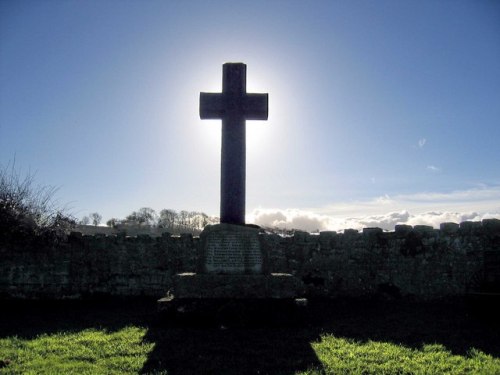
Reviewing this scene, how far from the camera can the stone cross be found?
271 inches

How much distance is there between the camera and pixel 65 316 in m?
8.47

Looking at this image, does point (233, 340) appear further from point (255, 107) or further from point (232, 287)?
point (255, 107)

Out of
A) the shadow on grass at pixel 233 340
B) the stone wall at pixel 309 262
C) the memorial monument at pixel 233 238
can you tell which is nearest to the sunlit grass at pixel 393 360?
the shadow on grass at pixel 233 340

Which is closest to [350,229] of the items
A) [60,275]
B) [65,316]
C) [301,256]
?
[301,256]

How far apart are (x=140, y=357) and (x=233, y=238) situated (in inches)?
92.5

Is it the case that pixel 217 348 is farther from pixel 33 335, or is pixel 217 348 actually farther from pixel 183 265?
pixel 183 265

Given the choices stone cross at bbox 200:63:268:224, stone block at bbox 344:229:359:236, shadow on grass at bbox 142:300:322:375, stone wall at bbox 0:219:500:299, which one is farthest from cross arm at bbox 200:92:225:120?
stone block at bbox 344:229:359:236

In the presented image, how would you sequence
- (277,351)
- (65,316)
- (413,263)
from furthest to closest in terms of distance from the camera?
1. (413,263)
2. (65,316)
3. (277,351)

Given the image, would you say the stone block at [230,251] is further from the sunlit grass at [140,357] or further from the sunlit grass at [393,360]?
the sunlit grass at [393,360]

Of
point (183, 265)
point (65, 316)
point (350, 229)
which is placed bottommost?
point (65, 316)

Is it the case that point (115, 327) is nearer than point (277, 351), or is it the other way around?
point (277, 351)

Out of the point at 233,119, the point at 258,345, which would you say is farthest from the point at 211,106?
the point at 258,345

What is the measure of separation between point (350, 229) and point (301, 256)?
1424mm

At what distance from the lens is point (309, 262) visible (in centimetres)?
1057
